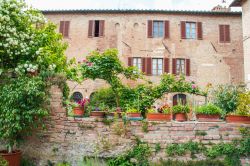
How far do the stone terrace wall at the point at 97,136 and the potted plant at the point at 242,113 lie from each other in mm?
193

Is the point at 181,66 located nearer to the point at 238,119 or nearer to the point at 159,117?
the point at 238,119

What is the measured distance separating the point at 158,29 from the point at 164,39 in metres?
0.88

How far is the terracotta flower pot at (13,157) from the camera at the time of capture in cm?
671

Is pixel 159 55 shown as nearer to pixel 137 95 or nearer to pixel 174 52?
pixel 174 52

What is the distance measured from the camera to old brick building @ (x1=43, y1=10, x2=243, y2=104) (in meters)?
19.7

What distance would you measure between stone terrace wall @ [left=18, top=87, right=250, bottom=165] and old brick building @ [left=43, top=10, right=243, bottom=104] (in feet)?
39.1

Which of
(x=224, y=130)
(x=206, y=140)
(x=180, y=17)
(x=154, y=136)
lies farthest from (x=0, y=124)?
(x=180, y=17)

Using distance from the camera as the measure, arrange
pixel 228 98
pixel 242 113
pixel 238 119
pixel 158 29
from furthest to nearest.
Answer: pixel 158 29, pixel 228 98, pixel 242 113, pixel 238 119

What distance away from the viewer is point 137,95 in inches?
392

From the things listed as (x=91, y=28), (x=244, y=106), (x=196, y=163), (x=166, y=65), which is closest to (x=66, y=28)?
(x=91, y=28)

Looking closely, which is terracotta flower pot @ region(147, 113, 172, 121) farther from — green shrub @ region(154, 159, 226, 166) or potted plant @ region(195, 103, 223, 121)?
green shrub @ region(154, 159, 226, 166)

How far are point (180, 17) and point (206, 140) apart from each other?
1422 cm

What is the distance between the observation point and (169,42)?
20016mm

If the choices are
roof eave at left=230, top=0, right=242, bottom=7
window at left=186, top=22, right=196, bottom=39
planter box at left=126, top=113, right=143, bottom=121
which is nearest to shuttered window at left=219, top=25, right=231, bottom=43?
window at left=186, top=22, right=196, bottom=39
